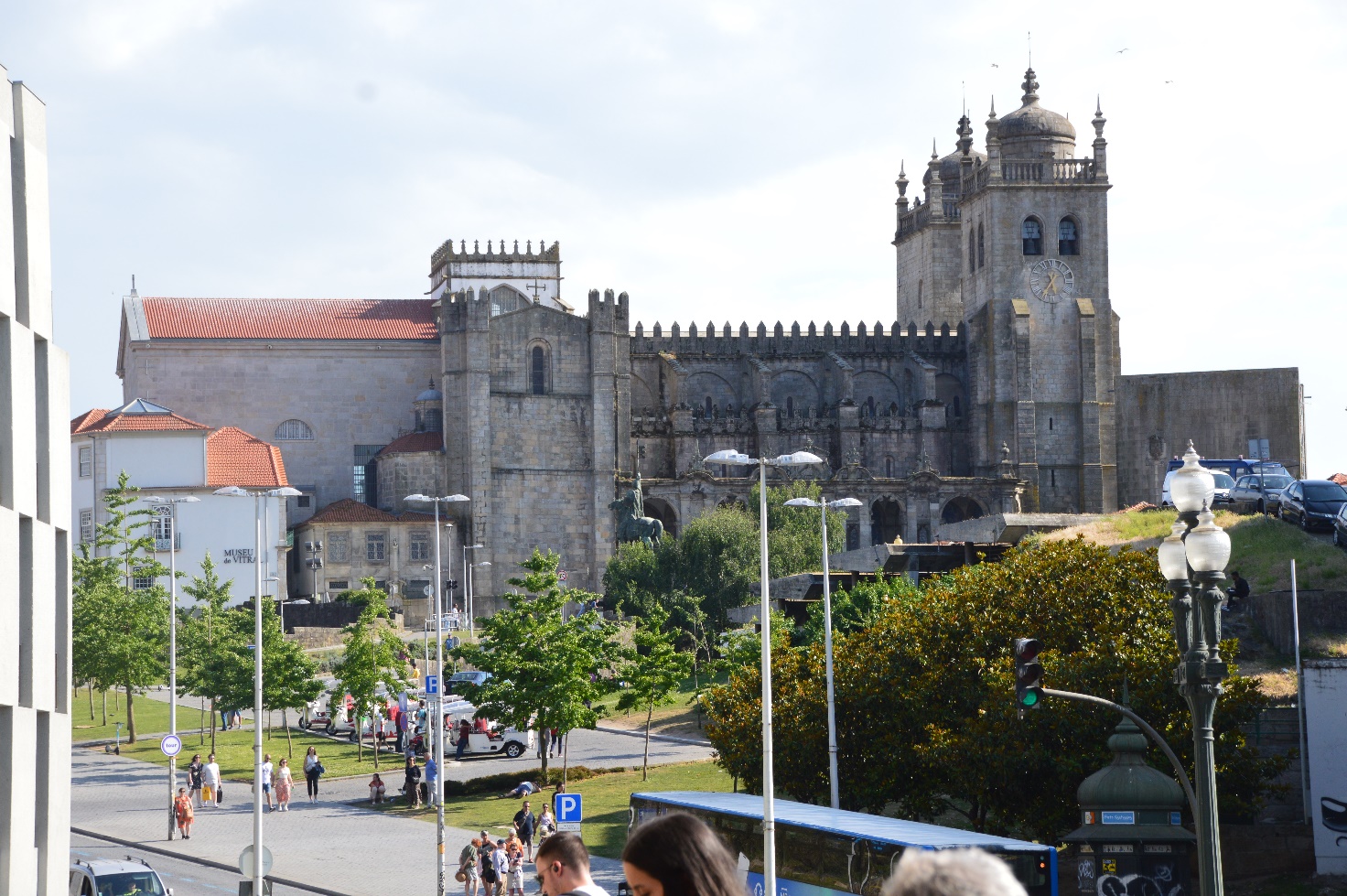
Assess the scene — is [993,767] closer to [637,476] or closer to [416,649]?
[416,649]

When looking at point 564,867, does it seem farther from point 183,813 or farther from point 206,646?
point 206,646

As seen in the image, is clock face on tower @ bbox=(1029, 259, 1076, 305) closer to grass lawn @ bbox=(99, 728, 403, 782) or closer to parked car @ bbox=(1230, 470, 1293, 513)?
parked car @ bbox=(1230, 470, 1293, 513)

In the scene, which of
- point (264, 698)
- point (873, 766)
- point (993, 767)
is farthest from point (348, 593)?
point (993, 767)

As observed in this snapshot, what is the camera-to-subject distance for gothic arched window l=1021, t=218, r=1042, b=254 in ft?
322

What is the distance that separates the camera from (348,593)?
185 feet

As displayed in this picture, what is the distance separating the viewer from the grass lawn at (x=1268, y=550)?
40625 millimetres

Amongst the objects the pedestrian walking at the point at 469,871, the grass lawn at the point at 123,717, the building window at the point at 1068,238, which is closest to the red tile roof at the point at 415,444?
the grass lawn at the point at 123,717

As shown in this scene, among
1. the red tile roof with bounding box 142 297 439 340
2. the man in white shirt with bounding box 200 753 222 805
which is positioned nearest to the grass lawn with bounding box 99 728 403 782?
the man in white shirt with bounding box 200 753 222 805

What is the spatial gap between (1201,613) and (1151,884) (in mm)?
11645

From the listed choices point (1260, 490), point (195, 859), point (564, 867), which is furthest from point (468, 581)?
point (564, 867)

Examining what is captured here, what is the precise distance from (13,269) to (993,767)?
791 inches

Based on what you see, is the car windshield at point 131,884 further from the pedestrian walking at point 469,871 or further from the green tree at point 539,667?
the green tree at point 539,667

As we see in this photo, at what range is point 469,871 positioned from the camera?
31.3 meters

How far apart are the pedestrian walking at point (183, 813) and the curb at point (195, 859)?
1.01 m
